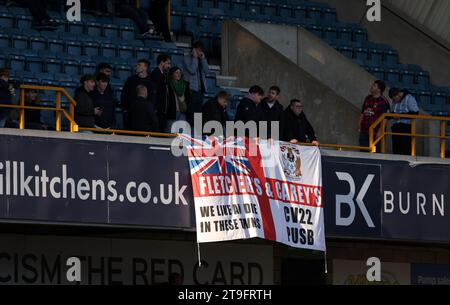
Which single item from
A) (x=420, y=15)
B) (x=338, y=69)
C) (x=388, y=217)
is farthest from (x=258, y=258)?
(x=420, y=15)

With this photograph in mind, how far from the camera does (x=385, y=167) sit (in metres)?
23.8

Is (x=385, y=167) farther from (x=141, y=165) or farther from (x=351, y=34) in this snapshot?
(x=351, y=34)

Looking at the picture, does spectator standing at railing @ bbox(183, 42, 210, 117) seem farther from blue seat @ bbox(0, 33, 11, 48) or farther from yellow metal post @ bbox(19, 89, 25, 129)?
yellow metal post @ bbox(19, 89, 25, 129)

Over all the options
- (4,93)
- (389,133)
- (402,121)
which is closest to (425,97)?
(402,121)

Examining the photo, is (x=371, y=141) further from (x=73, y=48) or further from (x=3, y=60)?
(x=3, y=60)

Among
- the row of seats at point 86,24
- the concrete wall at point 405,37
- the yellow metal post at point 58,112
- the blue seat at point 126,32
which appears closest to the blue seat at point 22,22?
the row of seats at point 86,24

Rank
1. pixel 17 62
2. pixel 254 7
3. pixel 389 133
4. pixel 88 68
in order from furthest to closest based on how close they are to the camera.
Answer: pixel 254 7, pixel 88 68, pixel 17 62, pixel 389 133

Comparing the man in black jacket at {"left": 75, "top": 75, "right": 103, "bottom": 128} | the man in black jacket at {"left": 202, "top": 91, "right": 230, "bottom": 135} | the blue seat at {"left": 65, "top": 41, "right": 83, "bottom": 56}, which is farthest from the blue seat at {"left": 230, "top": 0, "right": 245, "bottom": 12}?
the man in black jacket at {"left": 75, "top": 75, "right": 103, "bottom": 128}

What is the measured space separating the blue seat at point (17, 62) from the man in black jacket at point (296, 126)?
13.2 feet

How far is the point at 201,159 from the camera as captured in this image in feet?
73.2

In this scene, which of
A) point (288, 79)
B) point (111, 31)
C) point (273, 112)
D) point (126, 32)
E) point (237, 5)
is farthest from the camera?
point (237, 5)

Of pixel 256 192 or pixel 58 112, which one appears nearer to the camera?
pixel 58 112

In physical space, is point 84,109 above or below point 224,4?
below

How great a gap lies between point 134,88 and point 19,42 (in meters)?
3.35
